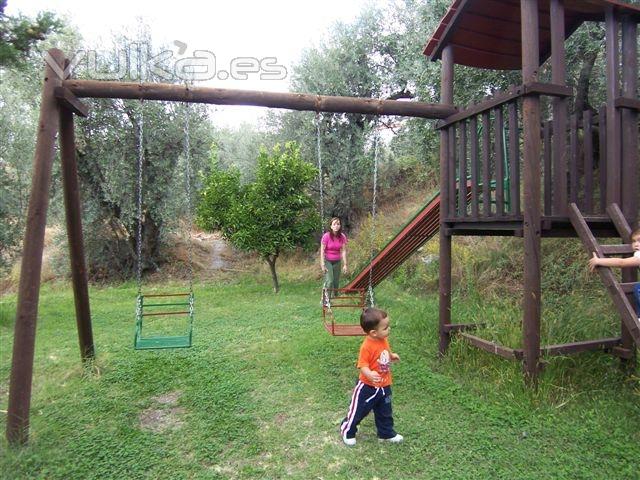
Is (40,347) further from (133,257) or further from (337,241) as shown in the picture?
(133,257)

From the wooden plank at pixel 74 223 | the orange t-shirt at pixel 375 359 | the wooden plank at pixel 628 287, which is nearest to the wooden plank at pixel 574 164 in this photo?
the wooden plank at pixel 628 287

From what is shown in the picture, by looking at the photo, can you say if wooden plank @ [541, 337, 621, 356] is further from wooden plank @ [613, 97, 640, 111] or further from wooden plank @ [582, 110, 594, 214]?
wooden plank @ [613, 97, 640, 111]

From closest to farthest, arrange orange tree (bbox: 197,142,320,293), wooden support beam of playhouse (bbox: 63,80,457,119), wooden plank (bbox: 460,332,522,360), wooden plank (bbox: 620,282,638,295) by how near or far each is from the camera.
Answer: wooden plank (bbox: 620,282,638,295)
wooden plank (bbox: 460,332,522,360)
wooden support beam of playhouse (bbox: 63,80,457,119)
orange tree (bbox: 197,142,320,293)

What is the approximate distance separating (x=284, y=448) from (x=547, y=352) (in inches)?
97.5

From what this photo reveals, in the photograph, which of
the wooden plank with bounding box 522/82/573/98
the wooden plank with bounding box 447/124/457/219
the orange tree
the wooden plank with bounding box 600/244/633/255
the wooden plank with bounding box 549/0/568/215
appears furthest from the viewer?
the orange tree

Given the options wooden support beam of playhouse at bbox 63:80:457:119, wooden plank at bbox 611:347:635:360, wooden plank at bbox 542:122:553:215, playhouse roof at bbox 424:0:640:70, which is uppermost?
playhouse roof at bbox 424:0:640:70

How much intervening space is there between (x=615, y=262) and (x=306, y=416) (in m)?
2.70

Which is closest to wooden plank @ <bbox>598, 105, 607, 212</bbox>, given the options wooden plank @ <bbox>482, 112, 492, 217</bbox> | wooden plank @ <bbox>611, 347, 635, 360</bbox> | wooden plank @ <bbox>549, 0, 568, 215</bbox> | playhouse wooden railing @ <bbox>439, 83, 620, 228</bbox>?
playhouse wooden railing @ <bbox>439, 83, 620, 228</bbox>

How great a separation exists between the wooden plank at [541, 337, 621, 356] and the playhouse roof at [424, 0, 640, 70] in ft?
9.93

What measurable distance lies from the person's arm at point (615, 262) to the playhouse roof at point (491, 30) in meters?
2.40

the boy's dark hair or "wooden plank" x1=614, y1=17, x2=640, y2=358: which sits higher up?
"wooden plank" x1=614, y1=17, x2=640, y2=358

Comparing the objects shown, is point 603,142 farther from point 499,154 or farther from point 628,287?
point 628,287

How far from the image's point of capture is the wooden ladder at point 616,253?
3044 millimetres

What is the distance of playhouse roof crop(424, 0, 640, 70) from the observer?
14.8 feet
